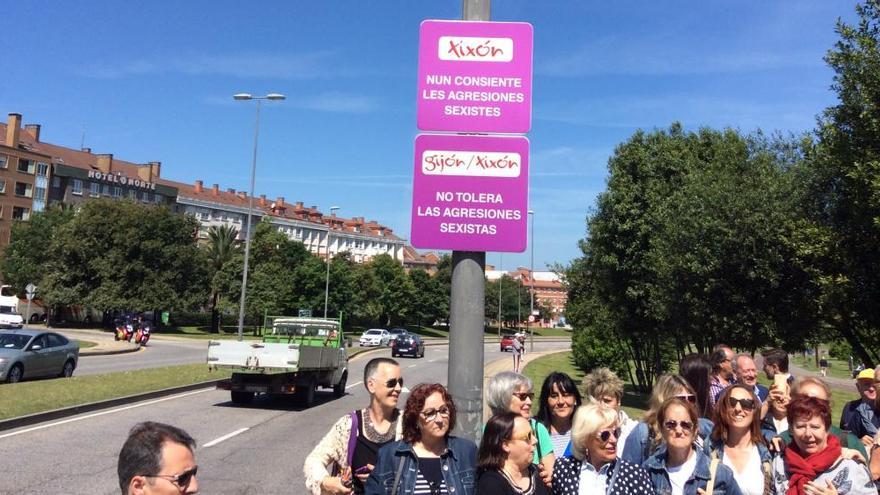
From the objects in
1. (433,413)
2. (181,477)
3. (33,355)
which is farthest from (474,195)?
(33,355)

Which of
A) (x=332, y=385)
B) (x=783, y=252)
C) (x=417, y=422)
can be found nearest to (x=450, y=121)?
(x=417, y=422)

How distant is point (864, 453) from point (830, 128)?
967 cm

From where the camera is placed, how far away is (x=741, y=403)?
3.96m

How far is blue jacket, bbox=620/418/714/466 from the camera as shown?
4.08m

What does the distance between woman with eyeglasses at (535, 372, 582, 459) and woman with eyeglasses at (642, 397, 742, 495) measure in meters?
0.72

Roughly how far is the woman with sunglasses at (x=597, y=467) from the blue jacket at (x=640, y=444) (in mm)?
690

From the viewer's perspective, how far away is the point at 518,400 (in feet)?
13.1

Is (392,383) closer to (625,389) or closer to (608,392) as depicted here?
(608,392)

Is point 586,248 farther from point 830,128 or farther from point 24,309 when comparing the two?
point 24,309

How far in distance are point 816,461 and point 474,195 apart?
7.74 ft

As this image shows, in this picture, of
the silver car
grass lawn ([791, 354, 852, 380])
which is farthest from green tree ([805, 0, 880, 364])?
grass lawn ([791, 354, 852, 380])

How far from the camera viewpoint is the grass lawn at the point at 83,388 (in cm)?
1268

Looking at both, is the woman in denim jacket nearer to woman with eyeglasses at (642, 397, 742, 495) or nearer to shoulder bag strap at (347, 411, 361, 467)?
shoulder bag strap at (347, 411, 361, 467)

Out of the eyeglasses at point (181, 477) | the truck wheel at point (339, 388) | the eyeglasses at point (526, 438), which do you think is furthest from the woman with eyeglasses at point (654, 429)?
the truck wheel at point (339, 388)
